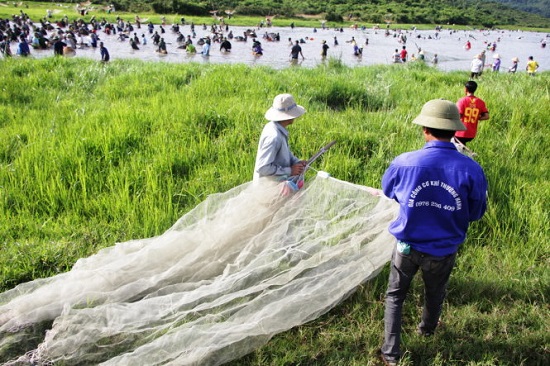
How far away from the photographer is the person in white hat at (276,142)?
12.2 ft

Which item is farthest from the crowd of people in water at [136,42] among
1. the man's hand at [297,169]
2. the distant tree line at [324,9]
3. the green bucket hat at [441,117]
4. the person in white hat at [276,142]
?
the distant tree line at [324,9]

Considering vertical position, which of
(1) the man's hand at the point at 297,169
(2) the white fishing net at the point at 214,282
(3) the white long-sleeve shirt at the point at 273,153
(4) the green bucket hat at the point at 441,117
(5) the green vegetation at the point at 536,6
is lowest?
(2) the white fishing net at the point at 214,282

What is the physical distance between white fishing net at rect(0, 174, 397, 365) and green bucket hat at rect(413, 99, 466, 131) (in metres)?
1.08

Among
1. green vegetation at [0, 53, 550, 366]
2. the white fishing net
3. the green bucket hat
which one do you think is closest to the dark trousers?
green vegetation at [0, 53, 550, 366]

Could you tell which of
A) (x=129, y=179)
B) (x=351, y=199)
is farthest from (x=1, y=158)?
(x=351, y=199)

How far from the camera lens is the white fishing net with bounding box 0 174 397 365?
2773 mm

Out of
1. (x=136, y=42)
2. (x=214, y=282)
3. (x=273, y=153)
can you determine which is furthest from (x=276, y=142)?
(x=136, y=42)

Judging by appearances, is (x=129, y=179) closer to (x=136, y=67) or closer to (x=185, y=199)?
(x=185, y=199)

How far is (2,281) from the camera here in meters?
3.52

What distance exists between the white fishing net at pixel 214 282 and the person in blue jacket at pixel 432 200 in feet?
1.72

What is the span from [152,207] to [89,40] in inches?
976

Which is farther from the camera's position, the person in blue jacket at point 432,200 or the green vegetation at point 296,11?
the green vegetation at point 296,11

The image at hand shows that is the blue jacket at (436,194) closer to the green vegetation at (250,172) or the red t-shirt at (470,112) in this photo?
the green vegetation at (250,172)

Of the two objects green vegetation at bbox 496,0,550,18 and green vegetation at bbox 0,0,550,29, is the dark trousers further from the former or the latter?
green vegetation at bbox 496,0,550,18
